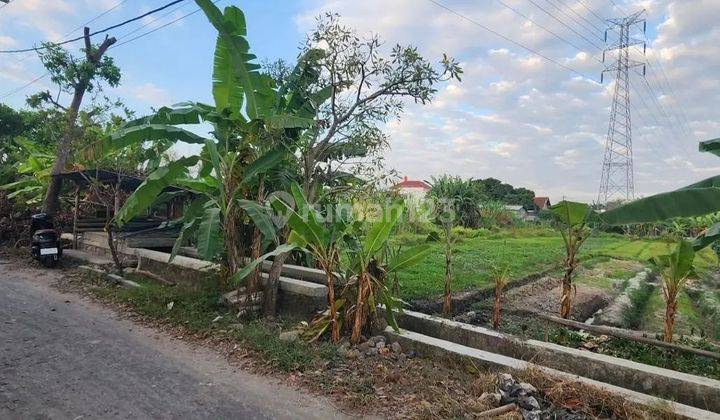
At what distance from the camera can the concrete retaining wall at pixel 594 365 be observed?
353cm

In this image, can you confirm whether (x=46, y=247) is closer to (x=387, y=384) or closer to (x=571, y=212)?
(x=387, y=384)

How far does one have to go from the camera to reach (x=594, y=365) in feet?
13.1

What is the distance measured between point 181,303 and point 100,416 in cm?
301

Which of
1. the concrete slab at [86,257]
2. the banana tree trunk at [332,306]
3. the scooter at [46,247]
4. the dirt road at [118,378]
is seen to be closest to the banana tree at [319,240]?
the banana tree trunk at [332,306]

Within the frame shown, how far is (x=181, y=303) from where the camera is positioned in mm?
6352

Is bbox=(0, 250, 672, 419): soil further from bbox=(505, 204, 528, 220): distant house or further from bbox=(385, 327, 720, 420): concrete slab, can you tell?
bbox=(505, 204, 528, 220): distant house

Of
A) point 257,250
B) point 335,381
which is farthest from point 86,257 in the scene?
point 335,381

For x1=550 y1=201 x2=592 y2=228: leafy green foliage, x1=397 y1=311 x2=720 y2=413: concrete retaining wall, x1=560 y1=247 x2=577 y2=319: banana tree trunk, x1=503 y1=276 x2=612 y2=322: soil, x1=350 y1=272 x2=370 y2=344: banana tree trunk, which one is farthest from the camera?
x1=503 y1=276 x2=612 y2=322: soil

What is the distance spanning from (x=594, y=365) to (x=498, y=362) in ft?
2.71

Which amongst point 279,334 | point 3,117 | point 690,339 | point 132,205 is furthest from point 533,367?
point 3,117

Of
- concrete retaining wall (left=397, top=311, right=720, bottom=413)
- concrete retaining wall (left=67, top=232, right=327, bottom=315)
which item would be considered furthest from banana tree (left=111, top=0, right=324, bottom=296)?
concrete retaining wall (left=397, top=311, right=720, bottom=413)

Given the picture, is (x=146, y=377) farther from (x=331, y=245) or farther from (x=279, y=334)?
(x=331, y=245)

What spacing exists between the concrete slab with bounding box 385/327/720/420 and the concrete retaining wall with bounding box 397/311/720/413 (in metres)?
0.21

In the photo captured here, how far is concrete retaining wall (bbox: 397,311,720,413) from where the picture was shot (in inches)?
139
